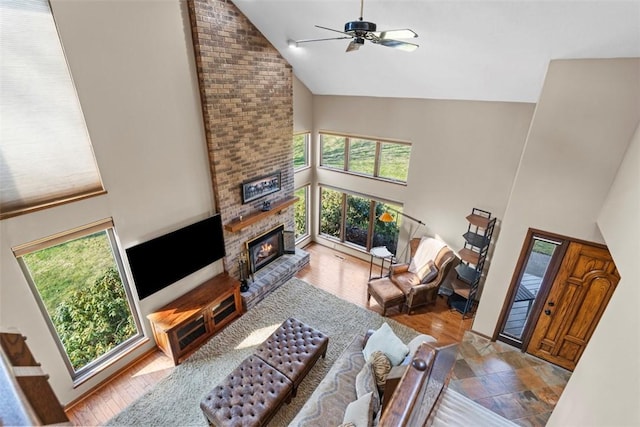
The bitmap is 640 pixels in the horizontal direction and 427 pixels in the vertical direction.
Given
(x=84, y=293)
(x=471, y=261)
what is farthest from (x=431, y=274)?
(x=84, y=293)

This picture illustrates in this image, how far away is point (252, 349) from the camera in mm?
4859

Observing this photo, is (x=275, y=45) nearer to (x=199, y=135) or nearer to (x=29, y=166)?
(x=199, y=135)

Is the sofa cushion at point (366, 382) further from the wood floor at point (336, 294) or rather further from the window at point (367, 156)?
the window at point (367, 156)

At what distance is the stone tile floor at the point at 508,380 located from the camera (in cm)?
399

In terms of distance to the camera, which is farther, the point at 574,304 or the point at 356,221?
the point at 356,221

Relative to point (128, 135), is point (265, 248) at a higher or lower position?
lower

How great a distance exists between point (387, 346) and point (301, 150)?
487 cm

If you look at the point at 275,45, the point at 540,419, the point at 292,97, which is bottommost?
the point at 540,419

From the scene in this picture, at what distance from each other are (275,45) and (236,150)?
6.49 ft

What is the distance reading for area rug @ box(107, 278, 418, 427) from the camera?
3.90m

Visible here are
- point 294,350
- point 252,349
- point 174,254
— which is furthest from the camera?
point 252,349

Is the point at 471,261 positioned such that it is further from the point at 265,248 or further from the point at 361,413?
the point at 265,248

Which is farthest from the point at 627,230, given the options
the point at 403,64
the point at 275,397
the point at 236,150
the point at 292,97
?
the point at 292,97

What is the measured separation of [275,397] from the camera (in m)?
3.58
